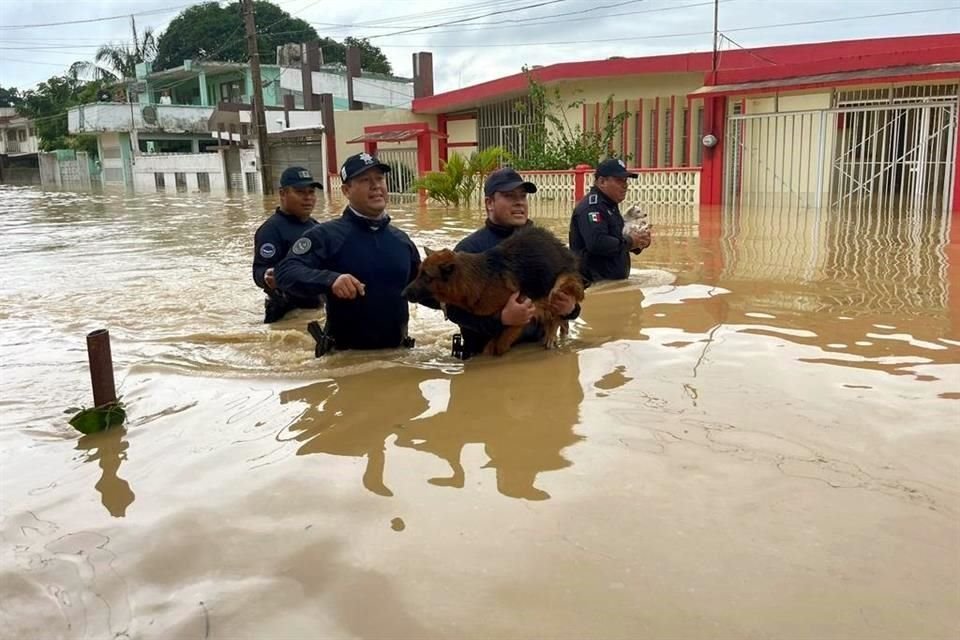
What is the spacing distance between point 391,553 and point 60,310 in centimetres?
684

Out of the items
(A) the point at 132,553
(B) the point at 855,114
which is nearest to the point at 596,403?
(A) the point at 132,553

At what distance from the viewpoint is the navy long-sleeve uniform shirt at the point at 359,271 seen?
179 inches

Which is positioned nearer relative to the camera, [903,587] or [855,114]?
[903,587]

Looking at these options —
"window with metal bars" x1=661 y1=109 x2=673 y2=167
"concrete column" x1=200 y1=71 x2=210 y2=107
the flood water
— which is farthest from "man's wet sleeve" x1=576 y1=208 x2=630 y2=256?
"concrete column" x1=200 y1=71 x2=210 y2=107

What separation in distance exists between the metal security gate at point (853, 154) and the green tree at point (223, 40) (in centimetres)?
5269

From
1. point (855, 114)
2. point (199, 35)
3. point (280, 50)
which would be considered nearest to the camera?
point (855, 114)

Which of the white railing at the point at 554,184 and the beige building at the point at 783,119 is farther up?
the beige building at the point at 783,119

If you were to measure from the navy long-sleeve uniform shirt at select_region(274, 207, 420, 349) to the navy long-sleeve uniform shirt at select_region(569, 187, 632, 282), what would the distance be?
2.04m

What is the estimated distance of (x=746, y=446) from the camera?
3209 millimetres

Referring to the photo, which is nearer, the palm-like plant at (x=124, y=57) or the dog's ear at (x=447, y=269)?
the dog's ear at (x=447, y=269)

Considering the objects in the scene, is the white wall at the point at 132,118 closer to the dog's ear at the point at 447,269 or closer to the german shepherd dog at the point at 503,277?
the german shepherd dog at the point at 503,277

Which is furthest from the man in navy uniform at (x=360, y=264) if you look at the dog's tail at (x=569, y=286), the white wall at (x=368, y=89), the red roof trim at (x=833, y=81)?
the white wall at (x=368, y=89)

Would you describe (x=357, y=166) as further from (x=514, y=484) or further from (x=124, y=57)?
(x=124, y=57)

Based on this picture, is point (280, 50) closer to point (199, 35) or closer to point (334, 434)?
point (199, 35)
